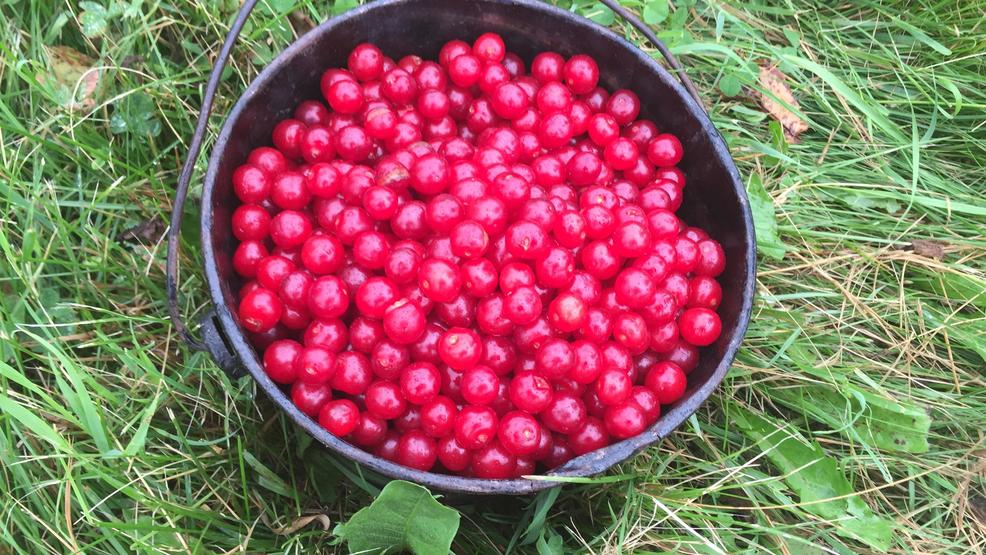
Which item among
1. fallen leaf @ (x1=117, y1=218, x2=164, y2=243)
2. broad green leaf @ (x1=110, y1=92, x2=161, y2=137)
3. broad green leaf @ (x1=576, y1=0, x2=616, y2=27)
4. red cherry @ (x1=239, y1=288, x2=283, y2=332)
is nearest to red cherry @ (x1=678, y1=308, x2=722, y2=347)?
red cherry @ (x1=239, y1=288, x2=283, y2=332)

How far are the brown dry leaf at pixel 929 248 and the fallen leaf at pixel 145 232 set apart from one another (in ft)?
7.42

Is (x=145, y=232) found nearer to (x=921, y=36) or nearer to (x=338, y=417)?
(x=338, y=417)

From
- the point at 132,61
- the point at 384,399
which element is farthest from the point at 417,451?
the point at 132,61

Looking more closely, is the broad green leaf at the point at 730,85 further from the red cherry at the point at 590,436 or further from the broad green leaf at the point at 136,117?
the broad green leaf at the point at 136,117

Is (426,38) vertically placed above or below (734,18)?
above

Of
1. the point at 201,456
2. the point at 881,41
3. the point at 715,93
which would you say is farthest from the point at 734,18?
the point at 201,456

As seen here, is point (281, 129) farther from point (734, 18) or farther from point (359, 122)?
point (734, 18)

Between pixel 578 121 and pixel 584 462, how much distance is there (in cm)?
85

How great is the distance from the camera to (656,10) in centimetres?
250

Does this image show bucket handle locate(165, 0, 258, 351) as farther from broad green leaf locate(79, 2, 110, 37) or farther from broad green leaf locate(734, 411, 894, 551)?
broad green leaf locate(734, 411, 894, 551)

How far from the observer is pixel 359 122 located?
6.31 ft

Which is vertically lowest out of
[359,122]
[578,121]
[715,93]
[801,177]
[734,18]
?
[801,177]

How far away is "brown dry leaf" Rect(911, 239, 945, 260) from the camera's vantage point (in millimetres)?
2396

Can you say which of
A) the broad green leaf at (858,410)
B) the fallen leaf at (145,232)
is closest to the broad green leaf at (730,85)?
the broad green leaf at (858,410)
